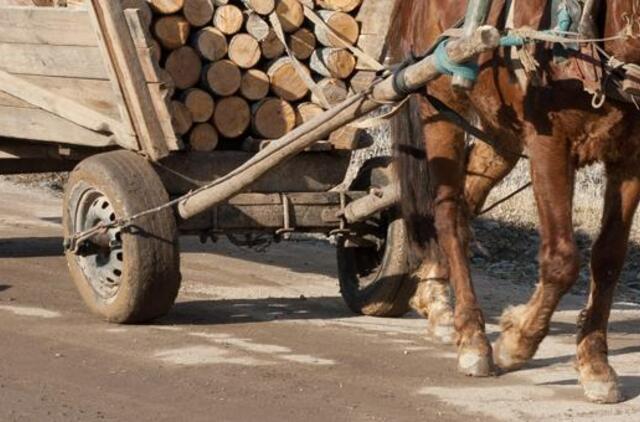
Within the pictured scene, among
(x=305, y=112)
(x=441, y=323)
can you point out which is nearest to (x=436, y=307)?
(x=441, y=323)

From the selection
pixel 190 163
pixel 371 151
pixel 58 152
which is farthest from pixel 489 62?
pixel 371 151

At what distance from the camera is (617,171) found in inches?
267

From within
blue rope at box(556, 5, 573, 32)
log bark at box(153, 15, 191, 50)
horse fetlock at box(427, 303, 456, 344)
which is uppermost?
log bark at box(153, 15, 191, 50)

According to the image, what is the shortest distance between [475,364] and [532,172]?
1.00m

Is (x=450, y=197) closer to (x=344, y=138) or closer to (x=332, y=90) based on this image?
(x=344, y=138)

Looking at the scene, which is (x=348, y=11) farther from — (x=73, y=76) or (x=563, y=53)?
(x=563, y=53)

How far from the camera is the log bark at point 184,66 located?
803 centimetres

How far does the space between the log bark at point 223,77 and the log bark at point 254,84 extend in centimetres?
5

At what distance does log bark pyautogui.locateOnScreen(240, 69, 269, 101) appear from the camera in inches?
324

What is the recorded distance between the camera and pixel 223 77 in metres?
8.13

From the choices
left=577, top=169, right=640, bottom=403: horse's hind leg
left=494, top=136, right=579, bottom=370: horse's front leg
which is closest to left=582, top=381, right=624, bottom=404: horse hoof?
left=577, top=169, right=640, bottom=403: horse's hind leg

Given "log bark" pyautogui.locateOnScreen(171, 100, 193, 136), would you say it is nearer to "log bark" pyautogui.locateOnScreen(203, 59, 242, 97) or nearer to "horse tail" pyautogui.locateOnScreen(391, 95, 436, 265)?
"log bark" pyautogui.locateOnScreen(203, 59, 242, 97)

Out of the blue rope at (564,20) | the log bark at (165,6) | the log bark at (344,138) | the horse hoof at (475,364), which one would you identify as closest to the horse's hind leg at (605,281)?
the horse hoof at (475,364)

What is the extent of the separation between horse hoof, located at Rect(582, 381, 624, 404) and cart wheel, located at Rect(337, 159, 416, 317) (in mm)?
1877
